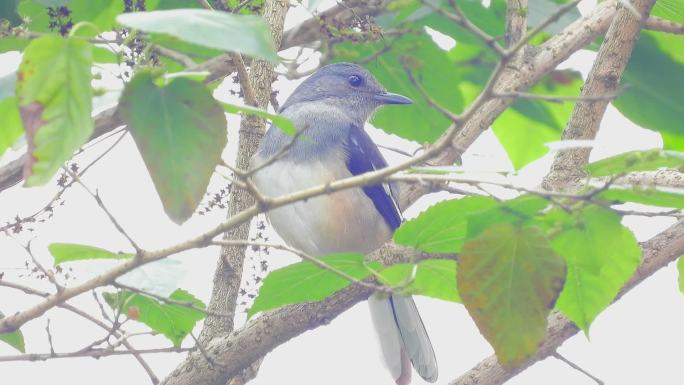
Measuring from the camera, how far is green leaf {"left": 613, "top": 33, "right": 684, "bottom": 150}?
3.05 m

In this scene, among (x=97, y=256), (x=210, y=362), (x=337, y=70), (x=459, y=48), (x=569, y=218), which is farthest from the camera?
(x=337, y=70)

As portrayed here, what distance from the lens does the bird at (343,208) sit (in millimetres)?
3928

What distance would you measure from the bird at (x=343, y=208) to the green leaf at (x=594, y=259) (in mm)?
1906

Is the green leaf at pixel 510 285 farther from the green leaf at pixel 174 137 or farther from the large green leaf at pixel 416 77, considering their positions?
the large green leaf at pixel 416 77

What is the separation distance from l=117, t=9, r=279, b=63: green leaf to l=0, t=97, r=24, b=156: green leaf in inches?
19.0

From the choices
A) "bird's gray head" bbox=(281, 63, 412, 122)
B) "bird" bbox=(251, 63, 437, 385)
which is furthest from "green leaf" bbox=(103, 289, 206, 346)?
"bird's gray head" bbox=(281, 63, 412, 122)

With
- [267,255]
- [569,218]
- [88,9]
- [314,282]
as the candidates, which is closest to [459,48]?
[267,255]

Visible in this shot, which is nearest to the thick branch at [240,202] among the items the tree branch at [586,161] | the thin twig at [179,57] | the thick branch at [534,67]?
the thin twig at [179,57]

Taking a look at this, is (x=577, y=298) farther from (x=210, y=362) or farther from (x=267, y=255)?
(x=267, y=255)

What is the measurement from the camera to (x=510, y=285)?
5.51 ft

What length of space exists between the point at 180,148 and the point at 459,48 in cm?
241

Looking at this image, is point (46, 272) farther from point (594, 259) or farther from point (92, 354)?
point (594, 259)

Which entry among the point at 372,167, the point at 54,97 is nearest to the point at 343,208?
the point at 372,167

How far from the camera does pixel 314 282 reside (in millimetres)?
2064
